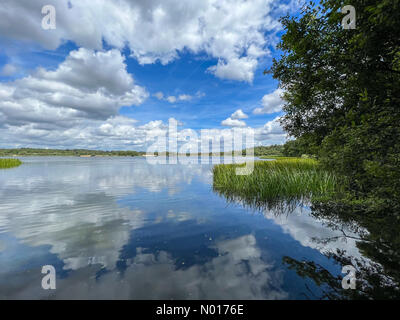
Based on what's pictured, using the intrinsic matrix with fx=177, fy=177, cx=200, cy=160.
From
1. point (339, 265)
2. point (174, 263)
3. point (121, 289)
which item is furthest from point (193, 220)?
point (339, 265)

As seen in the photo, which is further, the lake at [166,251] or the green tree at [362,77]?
the green tree at [362,77]

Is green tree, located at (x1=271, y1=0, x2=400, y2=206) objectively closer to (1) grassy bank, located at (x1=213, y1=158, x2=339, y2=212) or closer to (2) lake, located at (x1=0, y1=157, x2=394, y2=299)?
(2) lake, located at (x1=0, y1=157, x2=394, y2=299)

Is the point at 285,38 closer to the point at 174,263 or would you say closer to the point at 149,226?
the point at 174,263

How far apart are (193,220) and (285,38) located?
9453 mm

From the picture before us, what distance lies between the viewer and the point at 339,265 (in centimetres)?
534

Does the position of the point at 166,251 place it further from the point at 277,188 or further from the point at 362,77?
the point at 277,188

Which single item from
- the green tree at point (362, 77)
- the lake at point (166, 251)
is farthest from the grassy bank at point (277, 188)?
the green tree at point (362, 77)

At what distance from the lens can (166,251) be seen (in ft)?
20.7

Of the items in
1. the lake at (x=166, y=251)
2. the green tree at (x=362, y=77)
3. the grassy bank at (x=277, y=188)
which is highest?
the green tree at (x=362, y=77)

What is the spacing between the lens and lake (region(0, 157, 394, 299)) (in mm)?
4445

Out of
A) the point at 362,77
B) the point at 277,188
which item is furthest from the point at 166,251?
the point at 277,188

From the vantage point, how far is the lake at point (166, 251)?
4.45 m

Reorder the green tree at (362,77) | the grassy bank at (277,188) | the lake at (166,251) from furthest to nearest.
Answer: the grassy bank at (277,188), the green tree at (362,77), the lake at (166,251)

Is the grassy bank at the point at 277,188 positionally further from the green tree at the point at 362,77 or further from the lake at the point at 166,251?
the green tree at the point at 362,77
